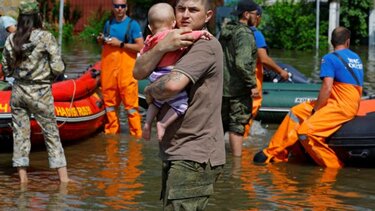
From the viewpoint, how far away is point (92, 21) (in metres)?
35.2

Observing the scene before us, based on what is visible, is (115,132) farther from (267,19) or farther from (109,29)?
(267,19)

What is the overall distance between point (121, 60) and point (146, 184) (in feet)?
10.3

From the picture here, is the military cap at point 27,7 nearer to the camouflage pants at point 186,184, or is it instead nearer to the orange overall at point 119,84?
the orange overall at point 119,84

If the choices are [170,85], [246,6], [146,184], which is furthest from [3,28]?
[170,85]

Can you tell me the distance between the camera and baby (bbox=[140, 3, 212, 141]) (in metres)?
5.14

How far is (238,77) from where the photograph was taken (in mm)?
9672

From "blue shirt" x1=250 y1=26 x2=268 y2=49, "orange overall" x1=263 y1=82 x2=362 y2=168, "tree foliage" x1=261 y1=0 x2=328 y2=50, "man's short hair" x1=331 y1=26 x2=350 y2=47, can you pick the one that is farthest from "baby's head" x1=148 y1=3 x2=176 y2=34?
"tree foliage" x1=261 y1=0 x2=328 y2=50

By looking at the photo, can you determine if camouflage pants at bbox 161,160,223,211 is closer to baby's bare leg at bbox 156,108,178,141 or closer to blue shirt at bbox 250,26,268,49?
baby's bare leg at bbox 156,108,178,141

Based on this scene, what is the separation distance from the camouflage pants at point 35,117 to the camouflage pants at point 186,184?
318 centimetres

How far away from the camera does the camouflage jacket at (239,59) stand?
9.55 m

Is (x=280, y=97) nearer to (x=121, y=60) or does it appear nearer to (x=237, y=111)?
(x=121, y=60)

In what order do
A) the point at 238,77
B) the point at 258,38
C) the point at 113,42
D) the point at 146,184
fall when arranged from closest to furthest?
the point at 146,184, the point at 238,77, the point at 258,38, the point at 113,42

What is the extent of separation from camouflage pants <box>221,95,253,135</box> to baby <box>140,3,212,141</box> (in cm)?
424

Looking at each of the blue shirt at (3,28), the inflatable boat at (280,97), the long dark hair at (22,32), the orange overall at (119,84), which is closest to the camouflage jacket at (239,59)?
the orange overall at (119,84)
